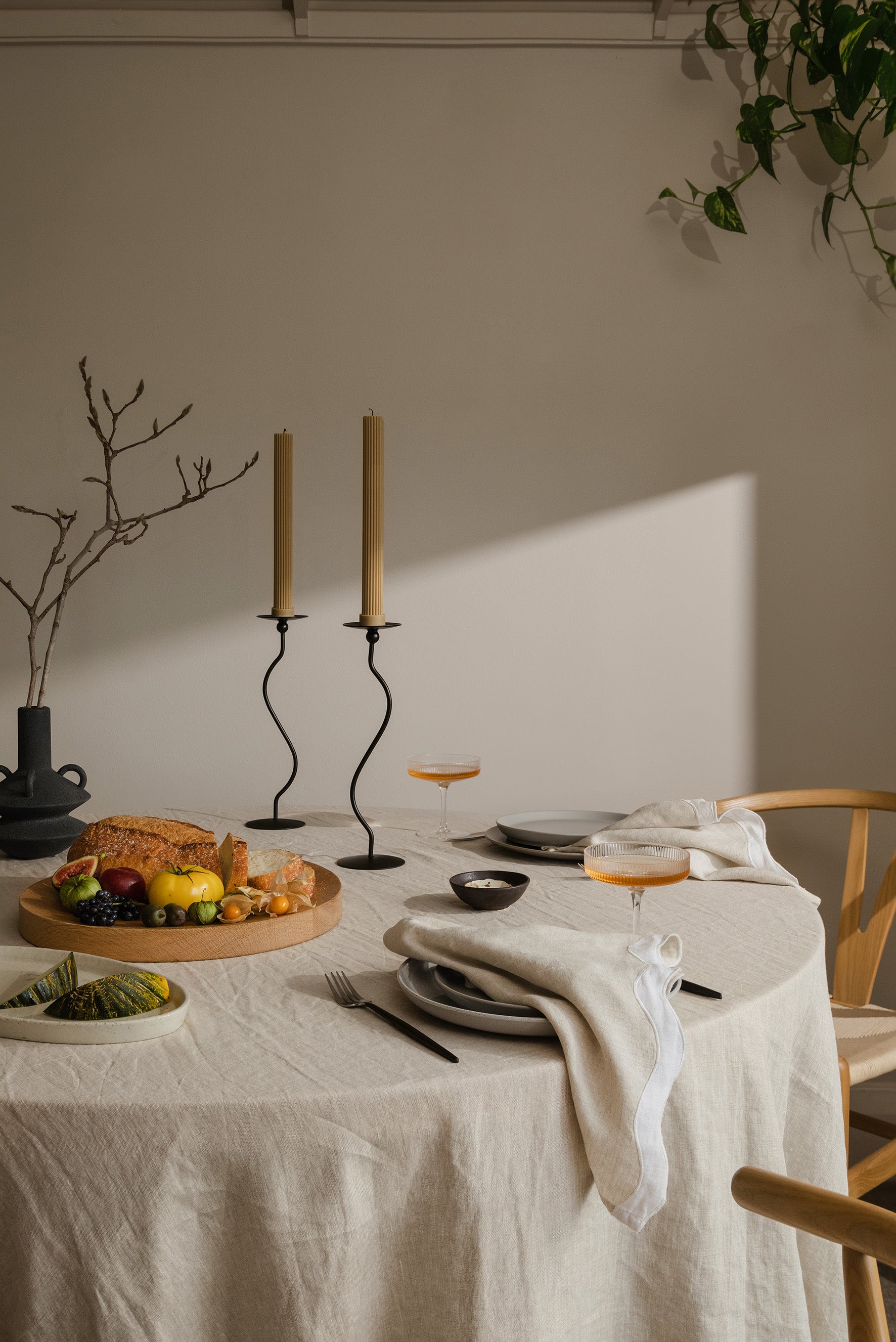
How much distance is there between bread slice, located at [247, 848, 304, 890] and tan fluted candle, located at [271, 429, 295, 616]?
486 millimetres

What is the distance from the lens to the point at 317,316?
2.69 m

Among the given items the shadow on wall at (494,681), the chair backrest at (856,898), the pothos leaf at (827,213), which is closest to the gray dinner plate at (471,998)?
→ the chair backrest at (856,898)

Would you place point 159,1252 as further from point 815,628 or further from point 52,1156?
point 815,628

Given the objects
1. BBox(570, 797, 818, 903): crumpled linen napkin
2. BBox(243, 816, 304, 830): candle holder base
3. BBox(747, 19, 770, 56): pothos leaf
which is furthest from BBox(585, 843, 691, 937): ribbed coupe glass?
BBox(747, 19, 770, 56): pothos leaf

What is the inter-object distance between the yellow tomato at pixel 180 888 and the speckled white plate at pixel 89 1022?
14cm

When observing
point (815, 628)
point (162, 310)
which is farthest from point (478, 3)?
point (815, 628)

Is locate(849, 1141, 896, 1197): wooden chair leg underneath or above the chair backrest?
underneath

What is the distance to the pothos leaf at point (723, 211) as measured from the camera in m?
2.64

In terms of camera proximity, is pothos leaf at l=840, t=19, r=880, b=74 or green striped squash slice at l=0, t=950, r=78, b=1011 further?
pothos leaf at l=840, t=19, r=880, b=74

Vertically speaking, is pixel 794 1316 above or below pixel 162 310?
below

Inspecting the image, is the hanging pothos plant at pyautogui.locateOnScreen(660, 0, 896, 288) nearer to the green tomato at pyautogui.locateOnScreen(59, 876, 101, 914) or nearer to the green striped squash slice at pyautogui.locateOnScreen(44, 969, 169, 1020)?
the green tomato at pyautogui.locateOnScreen(59, 876, 101, 914)

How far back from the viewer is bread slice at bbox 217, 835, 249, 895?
1.32m

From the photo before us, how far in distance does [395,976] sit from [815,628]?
6.33 feet

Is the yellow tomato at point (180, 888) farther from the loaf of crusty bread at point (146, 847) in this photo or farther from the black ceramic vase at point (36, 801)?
the black ceramic vase at point (36, 801)
